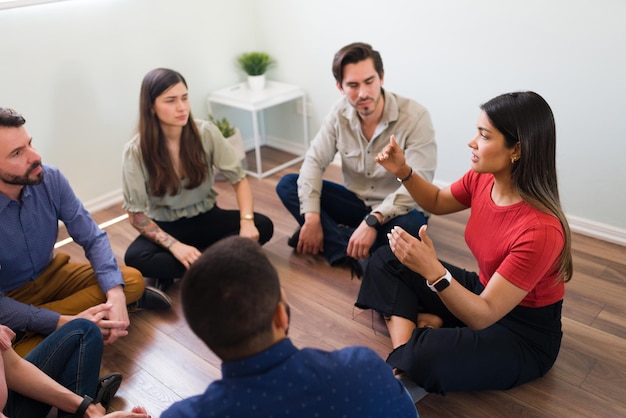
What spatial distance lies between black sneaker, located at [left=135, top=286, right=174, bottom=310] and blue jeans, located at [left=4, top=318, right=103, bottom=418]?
50 cm

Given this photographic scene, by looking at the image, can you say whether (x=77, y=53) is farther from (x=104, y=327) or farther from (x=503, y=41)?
(x=503, y=41)

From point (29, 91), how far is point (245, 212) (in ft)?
4.15

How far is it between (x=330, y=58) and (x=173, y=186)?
1.42 m

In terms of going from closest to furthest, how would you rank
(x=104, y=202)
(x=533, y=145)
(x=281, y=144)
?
(x=533, y=145)
(x=104, y=202)
(x=281, y=144)

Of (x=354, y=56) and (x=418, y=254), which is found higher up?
(x=354, y=56)

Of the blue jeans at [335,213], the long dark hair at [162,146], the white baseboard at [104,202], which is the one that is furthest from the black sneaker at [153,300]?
the white baseboard at [104,202]

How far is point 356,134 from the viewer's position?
2480 mm

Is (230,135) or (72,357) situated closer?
(72,357)

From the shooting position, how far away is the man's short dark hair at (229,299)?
0.93 m

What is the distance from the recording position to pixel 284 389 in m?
0.95

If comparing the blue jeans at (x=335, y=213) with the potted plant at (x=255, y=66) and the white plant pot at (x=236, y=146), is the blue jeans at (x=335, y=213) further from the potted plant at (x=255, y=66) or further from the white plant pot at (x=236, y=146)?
the potted plant at (x=255, y=66)

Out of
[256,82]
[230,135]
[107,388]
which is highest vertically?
[256,82]

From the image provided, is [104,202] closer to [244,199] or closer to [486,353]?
[244,199]

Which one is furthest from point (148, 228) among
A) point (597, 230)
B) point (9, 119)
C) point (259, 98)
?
point (597, 230)
